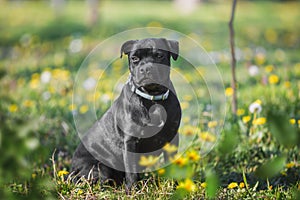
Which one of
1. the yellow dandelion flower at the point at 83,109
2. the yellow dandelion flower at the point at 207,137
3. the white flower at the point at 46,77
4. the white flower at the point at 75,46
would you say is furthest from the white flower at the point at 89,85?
the white flower at the point at 75,46

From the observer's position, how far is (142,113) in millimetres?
2598

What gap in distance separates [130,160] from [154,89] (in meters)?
0.47

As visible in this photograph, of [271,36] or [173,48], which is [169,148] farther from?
[271,36]

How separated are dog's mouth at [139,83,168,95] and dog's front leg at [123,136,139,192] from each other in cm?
31

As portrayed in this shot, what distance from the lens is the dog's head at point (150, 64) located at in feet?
8.23

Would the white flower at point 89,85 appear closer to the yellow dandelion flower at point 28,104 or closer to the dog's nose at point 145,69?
the yellow dandelion flower at point 28,104

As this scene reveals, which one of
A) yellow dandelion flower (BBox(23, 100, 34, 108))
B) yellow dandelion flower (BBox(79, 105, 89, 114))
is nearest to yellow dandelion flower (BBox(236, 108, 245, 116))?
yellow dandelion flower (BBox(79, 105, 89, 114))

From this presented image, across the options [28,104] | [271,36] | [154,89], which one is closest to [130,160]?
[154,89]

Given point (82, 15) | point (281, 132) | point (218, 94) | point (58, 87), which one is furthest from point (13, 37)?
point (281, 132)

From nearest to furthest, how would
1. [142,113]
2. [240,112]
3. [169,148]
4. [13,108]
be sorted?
[142,113], [169,148], [240,112], [13,108]

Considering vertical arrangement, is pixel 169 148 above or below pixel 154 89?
below

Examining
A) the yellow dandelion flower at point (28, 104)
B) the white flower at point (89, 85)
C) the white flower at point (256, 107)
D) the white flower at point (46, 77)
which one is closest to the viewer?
the white flower at point (256, 107)

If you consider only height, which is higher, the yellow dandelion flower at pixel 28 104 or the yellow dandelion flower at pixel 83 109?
the yellow dandelion flower at pixel 28 104

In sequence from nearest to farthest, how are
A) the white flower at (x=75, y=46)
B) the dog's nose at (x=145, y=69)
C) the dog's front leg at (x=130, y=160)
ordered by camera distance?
the dog's nose at (x=145, y=69) → the dog's front leg at (x=130, y=160) → the white flower at (x=75, y=46)
